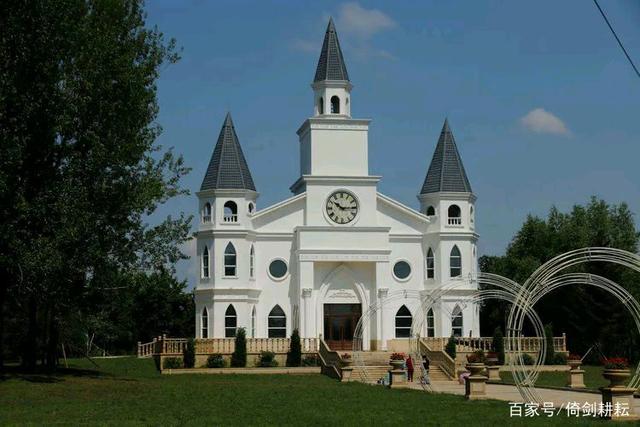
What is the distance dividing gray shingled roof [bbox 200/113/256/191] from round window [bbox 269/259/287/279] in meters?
4.02

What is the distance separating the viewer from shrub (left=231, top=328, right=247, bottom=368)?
4809cm

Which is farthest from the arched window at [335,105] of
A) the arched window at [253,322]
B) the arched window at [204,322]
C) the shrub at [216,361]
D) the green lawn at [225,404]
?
the green lawn at [225,404]

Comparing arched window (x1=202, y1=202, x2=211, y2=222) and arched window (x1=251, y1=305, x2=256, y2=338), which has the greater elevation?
arched window (x1=202, y1=202, x2=211, y2=222)

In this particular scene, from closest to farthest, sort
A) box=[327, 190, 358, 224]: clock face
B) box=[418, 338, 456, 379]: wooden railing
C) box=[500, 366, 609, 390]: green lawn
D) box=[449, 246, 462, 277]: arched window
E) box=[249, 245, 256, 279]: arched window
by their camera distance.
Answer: box=[500, 366, 609, 390]: green lawn
box=[418, 338, 456, 379]: wooden railing
box=[249, 245, 256, 279]: arched window
box=[327, 190, 358, 224]: clock face
box=[449, 246, 462, 277]: arched window

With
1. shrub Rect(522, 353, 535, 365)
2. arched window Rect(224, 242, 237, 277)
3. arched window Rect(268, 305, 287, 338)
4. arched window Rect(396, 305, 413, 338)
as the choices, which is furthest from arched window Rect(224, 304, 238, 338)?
shrub Rect(522, 353, 535, 365)

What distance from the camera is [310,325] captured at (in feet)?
169

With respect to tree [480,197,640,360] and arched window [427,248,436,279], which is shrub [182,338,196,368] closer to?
arched window [427,248,436,279]

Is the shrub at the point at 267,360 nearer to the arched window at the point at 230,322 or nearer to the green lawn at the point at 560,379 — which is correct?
the arched window at the point at 230,322

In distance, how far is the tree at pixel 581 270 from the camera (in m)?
55.7

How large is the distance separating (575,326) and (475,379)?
3235 centimetres

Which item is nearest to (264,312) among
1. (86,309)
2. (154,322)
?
(86,309)

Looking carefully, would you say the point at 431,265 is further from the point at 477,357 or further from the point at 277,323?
the point at 477,357

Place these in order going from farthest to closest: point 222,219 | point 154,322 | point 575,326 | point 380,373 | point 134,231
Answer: point 154,322, point 575,326, point 222,219, point 380,373, point 134,231

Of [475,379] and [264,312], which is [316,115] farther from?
[475,379]
